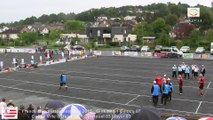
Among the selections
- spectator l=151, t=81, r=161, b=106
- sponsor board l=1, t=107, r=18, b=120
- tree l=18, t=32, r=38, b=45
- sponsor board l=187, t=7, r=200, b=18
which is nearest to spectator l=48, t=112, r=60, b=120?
sponsor board l=1, t=107, r=18, b=120

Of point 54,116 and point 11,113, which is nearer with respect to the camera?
point 54,116

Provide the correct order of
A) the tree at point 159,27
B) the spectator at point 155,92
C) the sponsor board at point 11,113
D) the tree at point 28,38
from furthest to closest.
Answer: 1. the tree at point 28,38
2. the tree at point 159,27
3. the spectator at point 155,92
4. the sponsor board at point 11,113

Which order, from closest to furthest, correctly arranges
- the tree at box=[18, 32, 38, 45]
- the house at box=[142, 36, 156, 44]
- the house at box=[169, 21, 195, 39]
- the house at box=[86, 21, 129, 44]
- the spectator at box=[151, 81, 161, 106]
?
1. the spectator at box=[151, 81, 161, 106]
2. the house at box=[142, 36, 156, 44]
3. the house at box=[169, 21, 195, 39]
4. the house at box=[86, 21, 129, 44]
5. the tree at box=[18, 32, 38, 45]

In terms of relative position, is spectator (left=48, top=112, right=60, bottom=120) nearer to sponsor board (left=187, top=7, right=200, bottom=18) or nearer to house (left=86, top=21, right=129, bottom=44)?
sponsor board (left=187, top=7, right=200, bottom=18)

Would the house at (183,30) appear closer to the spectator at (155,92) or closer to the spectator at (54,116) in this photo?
the spectator at (155,92)

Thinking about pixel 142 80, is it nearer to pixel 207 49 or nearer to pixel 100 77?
pixel 100 77

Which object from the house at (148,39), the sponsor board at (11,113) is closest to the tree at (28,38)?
the house at (148,39)

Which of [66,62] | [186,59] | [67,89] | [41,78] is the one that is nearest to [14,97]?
[67,89]

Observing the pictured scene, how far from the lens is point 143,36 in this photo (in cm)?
9338

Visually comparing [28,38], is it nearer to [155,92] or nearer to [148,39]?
[148,39]

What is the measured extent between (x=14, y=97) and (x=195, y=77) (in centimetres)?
1578

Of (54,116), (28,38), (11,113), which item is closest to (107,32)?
(28,38)

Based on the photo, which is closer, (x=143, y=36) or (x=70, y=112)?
(x=70, y=112)

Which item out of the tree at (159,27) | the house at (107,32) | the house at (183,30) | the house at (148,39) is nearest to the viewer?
the house at (148,39)
